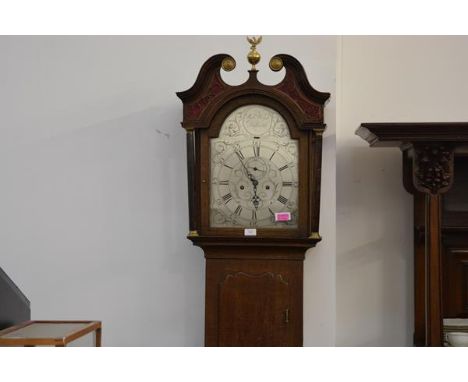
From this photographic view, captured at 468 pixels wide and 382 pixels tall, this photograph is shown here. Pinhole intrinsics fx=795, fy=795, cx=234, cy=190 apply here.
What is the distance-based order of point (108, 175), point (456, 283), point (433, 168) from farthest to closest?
point (456, 283), point (108, 175), point (433, 168)

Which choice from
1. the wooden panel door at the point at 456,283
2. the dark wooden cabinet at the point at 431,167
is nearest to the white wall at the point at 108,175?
the dark wooden cabinet at the point at 431,167

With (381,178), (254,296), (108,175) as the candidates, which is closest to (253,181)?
(254,296)

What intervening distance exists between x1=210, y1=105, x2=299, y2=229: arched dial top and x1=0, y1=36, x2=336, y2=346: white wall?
1.03 feet

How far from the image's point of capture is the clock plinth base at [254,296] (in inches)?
151

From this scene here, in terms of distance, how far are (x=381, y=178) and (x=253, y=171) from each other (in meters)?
0.92

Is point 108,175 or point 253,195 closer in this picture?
point 253,195

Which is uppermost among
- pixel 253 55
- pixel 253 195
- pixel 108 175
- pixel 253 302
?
pixel 253 55

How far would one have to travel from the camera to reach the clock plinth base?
12.5ft

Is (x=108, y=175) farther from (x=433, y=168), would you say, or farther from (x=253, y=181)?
(x=433, y=168)

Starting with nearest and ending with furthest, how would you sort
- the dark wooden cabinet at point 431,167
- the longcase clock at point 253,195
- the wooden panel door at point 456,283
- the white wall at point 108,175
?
the dark wooden cabinet at point 431,167 → the longcase clock at point 253,195 → the white wall at point 108,175 → the wooden panel door at point 456,283

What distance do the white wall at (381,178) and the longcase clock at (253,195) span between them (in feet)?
2.08

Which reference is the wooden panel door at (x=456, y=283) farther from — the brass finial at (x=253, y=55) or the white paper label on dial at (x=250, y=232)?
the brass finial at (x=253, y=55)

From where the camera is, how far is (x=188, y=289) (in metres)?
4.10

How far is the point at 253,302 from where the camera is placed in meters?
3.83
